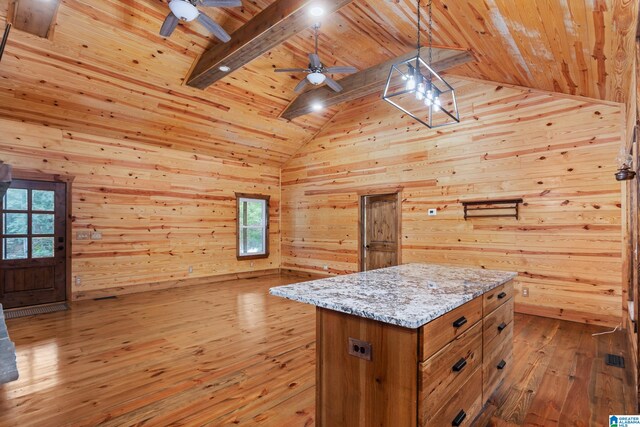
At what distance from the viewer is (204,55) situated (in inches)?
187

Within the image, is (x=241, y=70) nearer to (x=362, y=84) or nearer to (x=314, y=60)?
(x=314, y=60)

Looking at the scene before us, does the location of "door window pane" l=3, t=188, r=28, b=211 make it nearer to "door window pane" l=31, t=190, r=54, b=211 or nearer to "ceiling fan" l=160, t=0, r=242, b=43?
"door window pane" l=31, t=190, r=54, b=211

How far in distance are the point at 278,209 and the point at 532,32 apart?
257 inches

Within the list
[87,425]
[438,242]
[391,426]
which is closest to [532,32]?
[391,426]

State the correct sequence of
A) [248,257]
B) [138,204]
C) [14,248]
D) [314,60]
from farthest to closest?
[248,257] < [138,204] < [14,248] < [314,60]

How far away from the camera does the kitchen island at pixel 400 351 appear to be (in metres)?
1.42

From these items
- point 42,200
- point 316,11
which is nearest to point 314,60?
point 316,11

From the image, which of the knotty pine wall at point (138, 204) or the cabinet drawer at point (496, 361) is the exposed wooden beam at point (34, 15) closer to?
the knotty pine wall at point (138, 204)

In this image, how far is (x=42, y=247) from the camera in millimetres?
5125

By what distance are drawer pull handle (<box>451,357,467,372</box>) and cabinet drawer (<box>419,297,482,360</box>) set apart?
0.14m

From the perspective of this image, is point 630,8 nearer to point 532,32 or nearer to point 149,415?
point 532,32

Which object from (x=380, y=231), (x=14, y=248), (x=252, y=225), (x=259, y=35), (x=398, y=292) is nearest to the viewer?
(x=398, y=292)

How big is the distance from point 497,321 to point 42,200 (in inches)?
254

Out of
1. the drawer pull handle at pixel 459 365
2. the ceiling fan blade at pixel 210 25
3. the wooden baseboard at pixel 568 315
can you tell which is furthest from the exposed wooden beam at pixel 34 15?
the wooden baseboard at pixel 568 315
